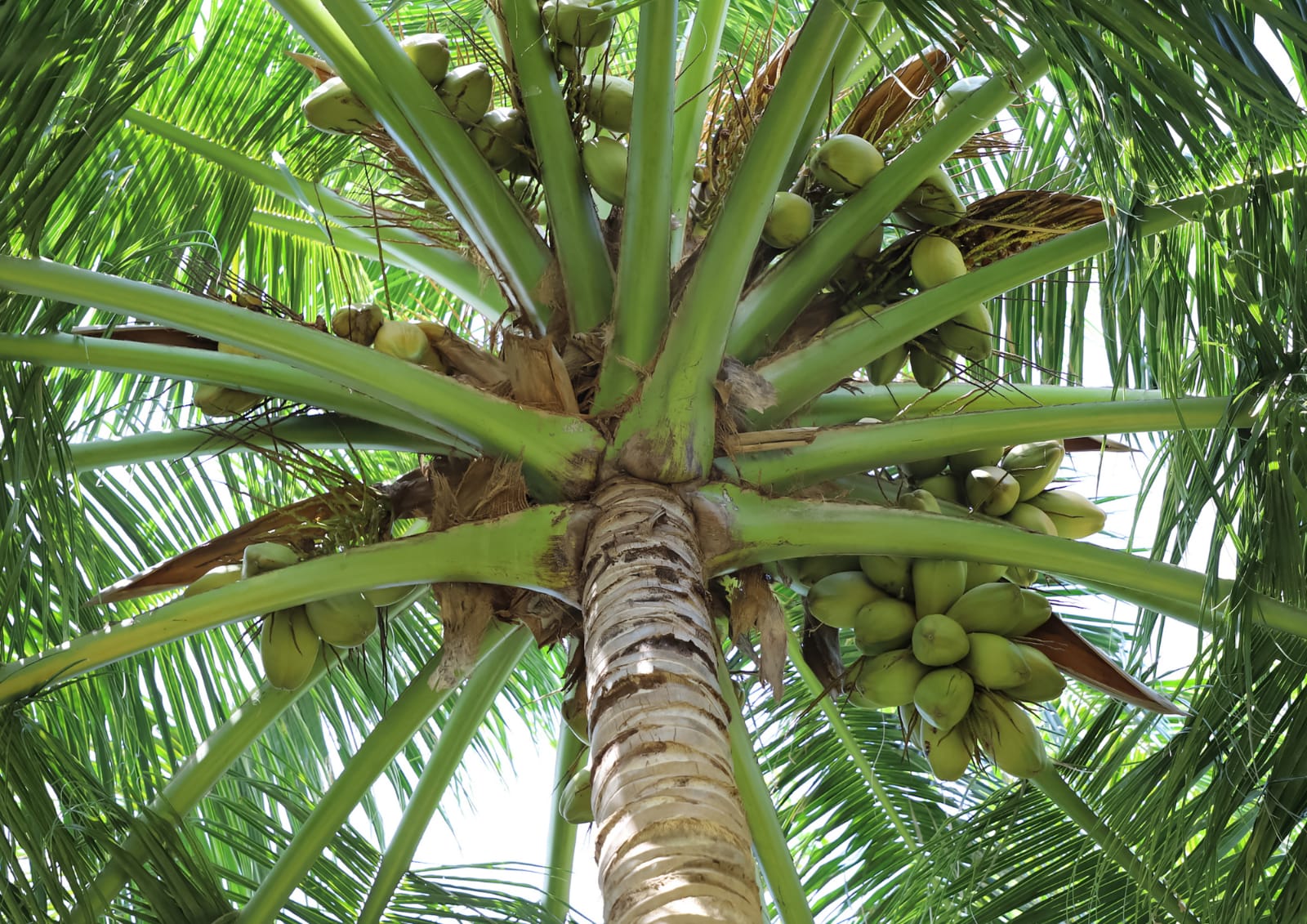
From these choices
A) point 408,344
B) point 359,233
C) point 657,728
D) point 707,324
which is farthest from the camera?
point 359,233

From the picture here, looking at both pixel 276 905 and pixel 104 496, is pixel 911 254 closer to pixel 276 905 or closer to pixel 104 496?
pixel 276 905

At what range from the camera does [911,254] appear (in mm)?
2588

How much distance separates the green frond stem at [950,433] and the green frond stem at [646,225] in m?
0.24

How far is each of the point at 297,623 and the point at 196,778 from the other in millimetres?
313

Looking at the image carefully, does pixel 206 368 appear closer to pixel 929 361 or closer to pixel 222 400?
pixel 222 400

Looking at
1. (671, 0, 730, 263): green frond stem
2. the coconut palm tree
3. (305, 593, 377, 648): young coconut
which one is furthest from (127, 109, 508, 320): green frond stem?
(305, 593, 377, 648): young coconut

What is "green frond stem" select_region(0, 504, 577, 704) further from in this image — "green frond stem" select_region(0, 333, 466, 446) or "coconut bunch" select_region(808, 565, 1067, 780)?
"coconut bunch" select_region(808, 565, 1067, 780)

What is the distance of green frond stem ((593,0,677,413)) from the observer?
211cm

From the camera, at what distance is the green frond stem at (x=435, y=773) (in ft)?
7.90

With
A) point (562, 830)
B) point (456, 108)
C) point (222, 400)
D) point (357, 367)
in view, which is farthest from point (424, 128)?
point (562, 830)

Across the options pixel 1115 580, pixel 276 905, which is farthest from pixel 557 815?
pixel 1115 580

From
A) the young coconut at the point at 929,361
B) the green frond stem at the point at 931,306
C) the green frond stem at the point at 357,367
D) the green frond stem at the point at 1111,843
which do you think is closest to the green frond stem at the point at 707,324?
the green frond stem at the point at 357,367

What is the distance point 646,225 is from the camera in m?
2.22

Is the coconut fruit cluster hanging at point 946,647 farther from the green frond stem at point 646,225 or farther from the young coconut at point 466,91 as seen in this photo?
the young coconut at point 466,91
